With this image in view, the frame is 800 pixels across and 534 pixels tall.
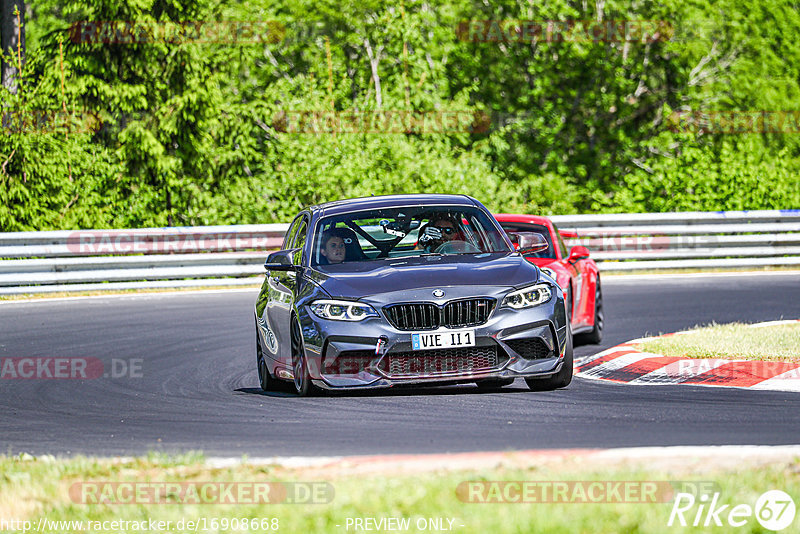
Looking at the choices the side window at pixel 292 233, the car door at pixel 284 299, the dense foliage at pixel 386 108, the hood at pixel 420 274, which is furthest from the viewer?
the dense foliage at pixel 386 108

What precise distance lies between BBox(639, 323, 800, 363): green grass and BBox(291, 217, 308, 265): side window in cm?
327

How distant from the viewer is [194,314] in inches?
667

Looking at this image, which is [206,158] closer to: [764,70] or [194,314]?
[194,314]

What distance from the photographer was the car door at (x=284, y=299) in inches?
381

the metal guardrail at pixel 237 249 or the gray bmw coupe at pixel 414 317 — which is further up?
the gray bmw coupe at pixel 414 317

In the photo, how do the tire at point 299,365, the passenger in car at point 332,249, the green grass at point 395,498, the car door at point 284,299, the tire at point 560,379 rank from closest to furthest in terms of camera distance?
the green grass at point 395,498 < the tire at point 299,365 < the tire at point 560,379 < the car door at point 284,299 < the passenger in car at point 332,249

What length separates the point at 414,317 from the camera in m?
8.82

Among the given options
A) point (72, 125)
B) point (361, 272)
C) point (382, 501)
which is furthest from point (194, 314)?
point (382, 501)

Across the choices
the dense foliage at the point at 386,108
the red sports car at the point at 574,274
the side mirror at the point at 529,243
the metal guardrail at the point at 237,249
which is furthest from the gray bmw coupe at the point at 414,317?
the dense foliage at the point at 386,108

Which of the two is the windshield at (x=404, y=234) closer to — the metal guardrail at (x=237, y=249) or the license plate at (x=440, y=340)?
the license plate at (x=440, y=340)

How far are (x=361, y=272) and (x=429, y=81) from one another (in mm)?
27504

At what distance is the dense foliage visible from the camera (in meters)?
25.4

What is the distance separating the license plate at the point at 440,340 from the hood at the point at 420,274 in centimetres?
35

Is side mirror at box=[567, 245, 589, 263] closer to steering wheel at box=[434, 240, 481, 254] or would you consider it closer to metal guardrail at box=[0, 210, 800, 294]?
steering wheel at box=[434, 240, 481, 254]
